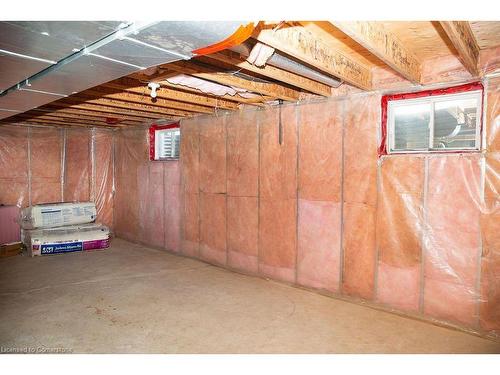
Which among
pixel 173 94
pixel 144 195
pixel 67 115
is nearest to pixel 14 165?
pixel 67 115

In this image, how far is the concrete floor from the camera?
2.74 meters

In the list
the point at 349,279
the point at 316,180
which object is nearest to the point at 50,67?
the point at 316,180

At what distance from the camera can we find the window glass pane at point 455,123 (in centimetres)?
296

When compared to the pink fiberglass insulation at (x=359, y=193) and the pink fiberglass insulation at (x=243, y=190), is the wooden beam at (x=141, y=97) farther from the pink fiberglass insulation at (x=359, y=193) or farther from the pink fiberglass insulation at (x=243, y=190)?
the pink fiberglass insulation at (x=359, y=193)

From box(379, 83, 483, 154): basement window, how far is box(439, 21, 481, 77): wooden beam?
233mm

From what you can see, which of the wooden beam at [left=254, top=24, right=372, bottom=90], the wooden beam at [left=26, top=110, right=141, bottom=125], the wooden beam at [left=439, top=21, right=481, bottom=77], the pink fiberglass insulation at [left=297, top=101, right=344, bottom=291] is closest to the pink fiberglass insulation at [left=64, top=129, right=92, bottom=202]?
the wooden beam at [left=26, top=110, right=141, bottom=125]

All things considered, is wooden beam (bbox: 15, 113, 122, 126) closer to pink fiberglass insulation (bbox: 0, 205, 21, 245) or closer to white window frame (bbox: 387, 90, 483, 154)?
pink fiberglass insulation (bbox: 0, 205, 21, 245)

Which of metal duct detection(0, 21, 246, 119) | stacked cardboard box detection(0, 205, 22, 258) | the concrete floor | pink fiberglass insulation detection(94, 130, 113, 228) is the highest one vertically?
metal duct detection(0, 21, 246, 119)

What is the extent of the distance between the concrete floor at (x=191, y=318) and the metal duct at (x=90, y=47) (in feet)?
7.15

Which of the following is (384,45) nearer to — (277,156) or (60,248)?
(277,156)

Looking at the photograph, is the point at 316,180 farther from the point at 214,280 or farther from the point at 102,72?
the point at 102,72

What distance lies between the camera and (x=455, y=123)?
304 centimetres

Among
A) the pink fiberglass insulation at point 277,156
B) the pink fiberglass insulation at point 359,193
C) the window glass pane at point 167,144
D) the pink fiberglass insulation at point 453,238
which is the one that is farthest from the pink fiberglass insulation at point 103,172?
the pink fiberglass insulation at point 453,238

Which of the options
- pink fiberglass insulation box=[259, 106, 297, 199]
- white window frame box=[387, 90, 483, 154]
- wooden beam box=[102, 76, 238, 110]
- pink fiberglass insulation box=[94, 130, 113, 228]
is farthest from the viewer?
pink fiberglass insulation box=[94, 130, 113, 228]
